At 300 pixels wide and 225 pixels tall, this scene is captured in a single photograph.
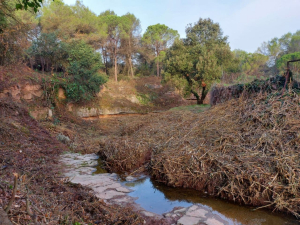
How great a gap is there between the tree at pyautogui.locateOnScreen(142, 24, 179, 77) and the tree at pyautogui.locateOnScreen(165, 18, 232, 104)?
9478mm

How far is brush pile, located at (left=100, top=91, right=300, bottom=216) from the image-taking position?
352 centimetres

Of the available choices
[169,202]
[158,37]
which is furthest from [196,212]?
[158,37]

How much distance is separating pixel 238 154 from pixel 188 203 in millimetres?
1501

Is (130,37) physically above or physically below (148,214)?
above

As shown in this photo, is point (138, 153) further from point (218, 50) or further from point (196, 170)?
point (218, 50)

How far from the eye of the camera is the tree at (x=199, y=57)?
54.3 ft

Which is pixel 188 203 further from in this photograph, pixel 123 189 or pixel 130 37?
pixel 130 37

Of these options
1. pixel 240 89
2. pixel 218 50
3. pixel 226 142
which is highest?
pixel 218 50

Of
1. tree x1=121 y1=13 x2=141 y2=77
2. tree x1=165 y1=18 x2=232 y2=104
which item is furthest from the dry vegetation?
tree x1=121 y1=13 x2=141 y2=77

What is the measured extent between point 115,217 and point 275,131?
12.9 feet

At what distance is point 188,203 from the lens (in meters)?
3.64

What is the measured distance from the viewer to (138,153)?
5.50 m

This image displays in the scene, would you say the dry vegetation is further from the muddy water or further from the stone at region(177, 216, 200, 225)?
the muddy water

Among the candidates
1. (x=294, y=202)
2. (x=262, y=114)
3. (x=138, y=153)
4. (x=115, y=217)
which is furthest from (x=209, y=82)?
(x=115, y=217)
